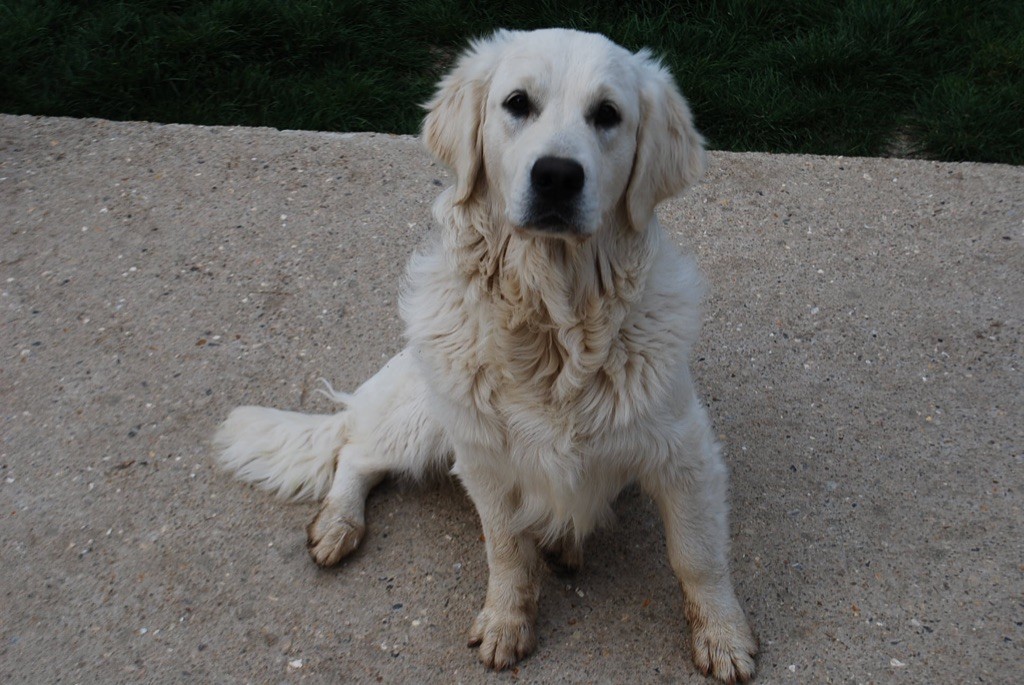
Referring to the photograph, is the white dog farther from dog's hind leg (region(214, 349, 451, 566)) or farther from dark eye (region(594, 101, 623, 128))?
dog's hind leg (region(214, 349, 451, 566))

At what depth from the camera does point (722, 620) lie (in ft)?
8.96

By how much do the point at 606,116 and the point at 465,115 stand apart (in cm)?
37

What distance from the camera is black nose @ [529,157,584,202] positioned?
227 centimetres

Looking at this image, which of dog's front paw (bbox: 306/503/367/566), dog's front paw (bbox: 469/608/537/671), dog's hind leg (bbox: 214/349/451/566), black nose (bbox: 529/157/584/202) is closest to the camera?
black nose (bbox: 529/157/584/202)

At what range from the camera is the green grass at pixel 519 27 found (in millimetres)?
4953

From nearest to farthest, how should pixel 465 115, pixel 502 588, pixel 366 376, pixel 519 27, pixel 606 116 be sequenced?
1. pixel 606 116
2. pixel 465 115
3. pixel 502 588
4. pixel 366 376
5. pixel 519 27

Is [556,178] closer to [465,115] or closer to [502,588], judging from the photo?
[465,115]

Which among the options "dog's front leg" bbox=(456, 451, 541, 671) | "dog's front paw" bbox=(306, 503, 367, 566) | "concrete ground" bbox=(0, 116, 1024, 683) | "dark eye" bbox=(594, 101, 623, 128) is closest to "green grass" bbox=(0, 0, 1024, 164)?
"concrete ground" bbox=(0, 116, 1024, 683)

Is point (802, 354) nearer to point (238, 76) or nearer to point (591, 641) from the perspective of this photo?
point (591, 641)

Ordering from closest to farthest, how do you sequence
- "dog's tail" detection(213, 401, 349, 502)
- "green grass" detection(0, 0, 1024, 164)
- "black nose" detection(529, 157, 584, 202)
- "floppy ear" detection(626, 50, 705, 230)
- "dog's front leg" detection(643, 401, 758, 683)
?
"black nose" detection(529, 157, 584, 202)
"floppy ear" detection(626, 50, 705, 230)
"dog's front leg" detection(643, 401, 758, 683)
"dog's tail" detection(213, 401, 349, 502)
"green grass" detection(0, 0, 1024, 164)

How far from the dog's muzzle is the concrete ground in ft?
3.94

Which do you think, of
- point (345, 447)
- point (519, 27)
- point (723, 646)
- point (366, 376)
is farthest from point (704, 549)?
point (519, 27)

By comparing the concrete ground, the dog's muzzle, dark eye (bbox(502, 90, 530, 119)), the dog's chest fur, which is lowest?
the concrete ground

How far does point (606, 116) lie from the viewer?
7.98 feet
